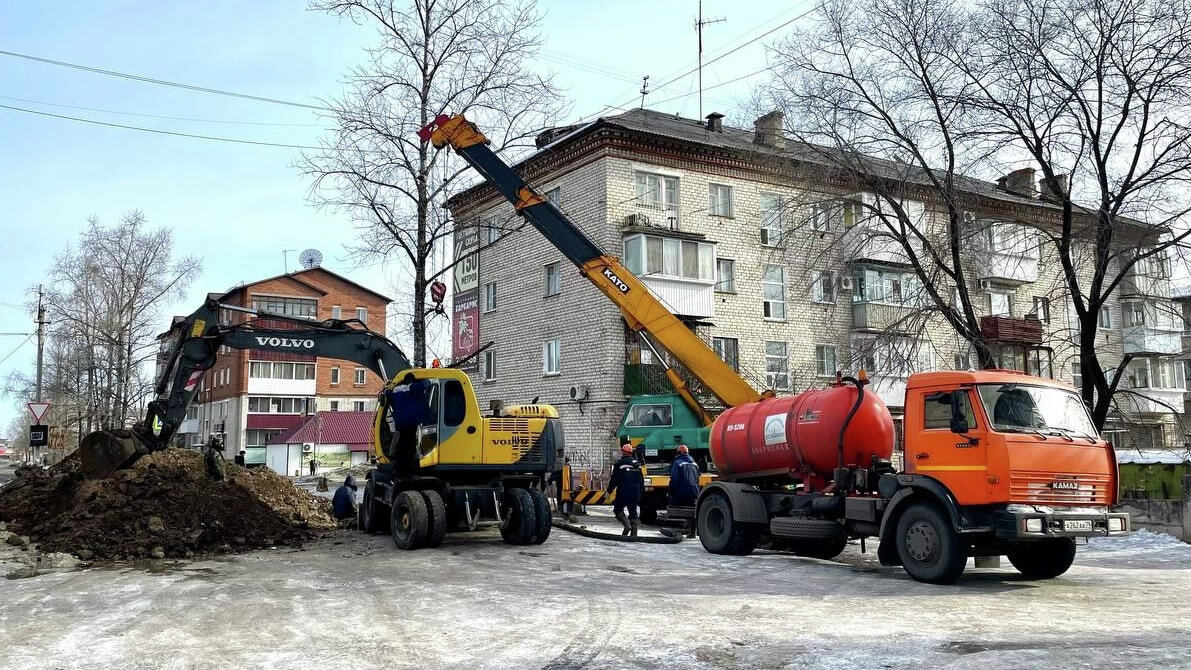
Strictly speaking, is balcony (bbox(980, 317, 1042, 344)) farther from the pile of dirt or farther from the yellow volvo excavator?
the pile of dirt

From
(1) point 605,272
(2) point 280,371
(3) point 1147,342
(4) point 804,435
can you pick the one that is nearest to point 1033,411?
(4) point 804,435

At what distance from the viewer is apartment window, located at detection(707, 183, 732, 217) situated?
111ft

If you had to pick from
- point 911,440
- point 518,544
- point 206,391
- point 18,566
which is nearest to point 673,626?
point 911,440

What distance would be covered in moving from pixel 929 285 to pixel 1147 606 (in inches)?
436

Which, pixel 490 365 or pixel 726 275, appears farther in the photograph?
pixel 490 365

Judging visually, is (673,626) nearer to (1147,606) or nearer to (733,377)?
(1147,606)

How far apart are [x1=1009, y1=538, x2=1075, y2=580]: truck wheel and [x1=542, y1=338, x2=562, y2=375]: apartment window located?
22.5 meters

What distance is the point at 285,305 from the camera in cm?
6969

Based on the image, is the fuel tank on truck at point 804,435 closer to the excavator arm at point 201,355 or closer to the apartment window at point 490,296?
the excavator arm at point 201,355

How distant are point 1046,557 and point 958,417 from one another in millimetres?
2672

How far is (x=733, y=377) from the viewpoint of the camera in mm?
17422

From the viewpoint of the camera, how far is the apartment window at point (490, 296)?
37469 mm

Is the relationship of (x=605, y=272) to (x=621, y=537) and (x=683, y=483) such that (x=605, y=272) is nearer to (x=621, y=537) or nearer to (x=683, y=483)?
(x=683, y=483)

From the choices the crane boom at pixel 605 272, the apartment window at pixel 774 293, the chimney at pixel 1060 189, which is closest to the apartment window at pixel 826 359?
the apartment window at pixel 774 293
